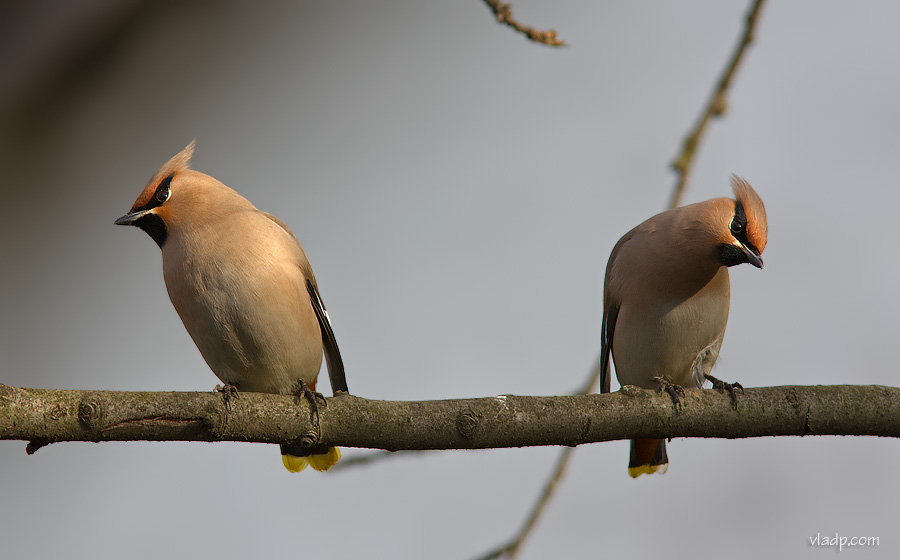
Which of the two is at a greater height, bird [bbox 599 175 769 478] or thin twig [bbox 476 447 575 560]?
bird [bbox 599 175 769 478]

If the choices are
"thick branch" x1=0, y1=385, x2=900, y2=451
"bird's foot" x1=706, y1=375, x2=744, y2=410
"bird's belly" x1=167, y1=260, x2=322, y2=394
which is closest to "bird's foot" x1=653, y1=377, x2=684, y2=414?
"thick branch" x1=0, y1=385, x2=900, y2=451

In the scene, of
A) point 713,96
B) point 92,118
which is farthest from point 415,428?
point 92,118

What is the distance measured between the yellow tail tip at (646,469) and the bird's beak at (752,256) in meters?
1.58

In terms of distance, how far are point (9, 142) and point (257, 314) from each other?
285 cm

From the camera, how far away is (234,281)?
4.48 meters

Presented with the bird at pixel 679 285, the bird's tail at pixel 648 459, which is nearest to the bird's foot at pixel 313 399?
the bird at pixel 679 285

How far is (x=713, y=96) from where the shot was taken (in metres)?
4.78

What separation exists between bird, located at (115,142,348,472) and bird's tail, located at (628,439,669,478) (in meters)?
1.98

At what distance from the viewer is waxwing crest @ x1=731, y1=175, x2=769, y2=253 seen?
15.1 ft

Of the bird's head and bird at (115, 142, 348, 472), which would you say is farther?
the bird's head

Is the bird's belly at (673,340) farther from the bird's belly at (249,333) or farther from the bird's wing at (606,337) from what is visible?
the bird's belly at (249,333)

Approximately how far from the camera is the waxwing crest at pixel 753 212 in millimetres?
4605

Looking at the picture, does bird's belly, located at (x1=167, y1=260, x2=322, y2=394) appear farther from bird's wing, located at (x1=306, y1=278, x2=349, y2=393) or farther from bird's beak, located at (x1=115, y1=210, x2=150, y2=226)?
bird's beak, located at (x1=115, y1=210, x2=150, y2=226)

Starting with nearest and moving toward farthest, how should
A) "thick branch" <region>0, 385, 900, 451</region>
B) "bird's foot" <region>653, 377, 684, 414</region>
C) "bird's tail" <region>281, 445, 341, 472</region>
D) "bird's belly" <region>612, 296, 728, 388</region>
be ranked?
"thick branch" <region>0, 385, 900, 451</region> < "bird's foot" <region>653, 377, 684, 414</region> < "bird's belly" <region>612, 296, 728, 388</region> < "bird's tail" <region>281, 445, 341, 472</region>
